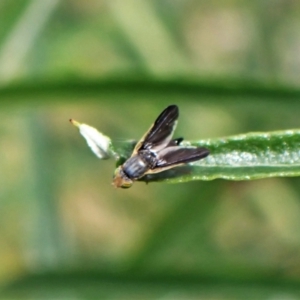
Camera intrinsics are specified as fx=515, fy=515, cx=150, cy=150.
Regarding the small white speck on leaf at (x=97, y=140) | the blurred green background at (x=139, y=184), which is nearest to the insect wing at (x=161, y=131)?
the small white speck on leaf at (x=97, y=140)

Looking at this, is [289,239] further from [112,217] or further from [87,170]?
[87,170]

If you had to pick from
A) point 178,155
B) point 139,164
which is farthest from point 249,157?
point 139,164

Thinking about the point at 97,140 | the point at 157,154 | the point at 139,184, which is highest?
the point at 139,184

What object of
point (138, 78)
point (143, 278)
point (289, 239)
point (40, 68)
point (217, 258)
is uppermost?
point (40, 68)

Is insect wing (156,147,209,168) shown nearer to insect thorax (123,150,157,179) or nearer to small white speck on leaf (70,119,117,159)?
insect thorax (123,150,157,179)

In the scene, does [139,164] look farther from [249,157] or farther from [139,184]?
[139,184]

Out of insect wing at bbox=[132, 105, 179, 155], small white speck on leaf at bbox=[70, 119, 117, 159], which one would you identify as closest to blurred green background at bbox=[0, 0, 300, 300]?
insect wing at bbox=[132, 105, 179, 155]

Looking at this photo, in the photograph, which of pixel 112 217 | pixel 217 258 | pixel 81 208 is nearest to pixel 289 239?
pixel 217 258
